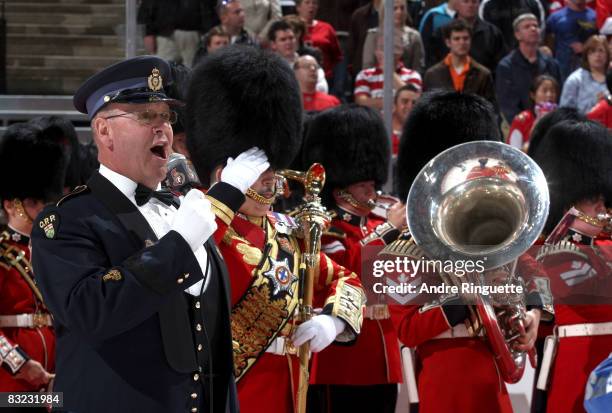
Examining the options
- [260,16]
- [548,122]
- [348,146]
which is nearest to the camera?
[348,146]

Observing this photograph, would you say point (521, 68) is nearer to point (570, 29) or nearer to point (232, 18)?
point (570, 29)

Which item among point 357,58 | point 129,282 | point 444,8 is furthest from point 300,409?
point 444,8

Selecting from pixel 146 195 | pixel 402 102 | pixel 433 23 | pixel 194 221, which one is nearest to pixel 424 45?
pixel 433 23

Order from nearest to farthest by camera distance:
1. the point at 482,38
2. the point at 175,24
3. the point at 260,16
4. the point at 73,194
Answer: the point at 73,194 < the point at 175,24 < the point at 260,16 < the point at 482,38

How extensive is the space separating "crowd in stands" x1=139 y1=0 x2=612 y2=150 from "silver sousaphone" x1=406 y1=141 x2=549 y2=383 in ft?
9.49

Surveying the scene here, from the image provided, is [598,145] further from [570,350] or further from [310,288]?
[310,288]

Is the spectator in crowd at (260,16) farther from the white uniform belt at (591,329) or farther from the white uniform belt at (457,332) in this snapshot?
the white uniform belt at (457,332)

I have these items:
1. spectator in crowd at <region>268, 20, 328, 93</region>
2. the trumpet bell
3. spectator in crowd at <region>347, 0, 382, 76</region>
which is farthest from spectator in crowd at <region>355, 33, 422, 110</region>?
the trumpet bell

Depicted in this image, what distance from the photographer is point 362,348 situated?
4.92m

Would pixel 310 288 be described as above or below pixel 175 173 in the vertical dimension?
below

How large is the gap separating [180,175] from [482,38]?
4.83 metres

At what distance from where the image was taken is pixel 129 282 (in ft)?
8.91

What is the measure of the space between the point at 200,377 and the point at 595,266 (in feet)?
6.87

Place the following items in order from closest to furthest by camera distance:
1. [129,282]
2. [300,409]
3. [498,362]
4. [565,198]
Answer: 1. [129,282]
2. [300,409]
3. [498,362]
4. [565,198]
